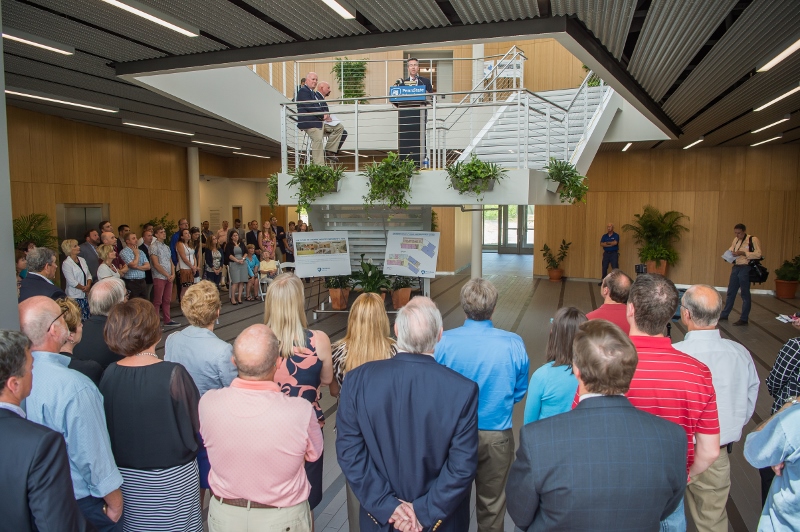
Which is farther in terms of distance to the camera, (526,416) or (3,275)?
(3,275)

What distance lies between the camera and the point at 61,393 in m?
2.34

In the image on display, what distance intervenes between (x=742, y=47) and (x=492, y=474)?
5.22 m

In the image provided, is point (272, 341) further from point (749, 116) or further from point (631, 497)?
point (749, 116)

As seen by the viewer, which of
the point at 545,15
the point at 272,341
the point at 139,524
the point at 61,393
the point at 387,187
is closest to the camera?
the point at 61,393

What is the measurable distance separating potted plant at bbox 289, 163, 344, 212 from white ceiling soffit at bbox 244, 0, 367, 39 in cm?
299

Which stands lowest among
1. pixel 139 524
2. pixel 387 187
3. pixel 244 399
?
pixel 139 524

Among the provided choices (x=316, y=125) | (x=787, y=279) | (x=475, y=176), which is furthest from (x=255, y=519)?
(x=787, y=279)

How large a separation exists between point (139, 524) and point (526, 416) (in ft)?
6.10

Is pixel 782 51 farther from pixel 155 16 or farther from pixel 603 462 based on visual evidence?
pixel 155 16

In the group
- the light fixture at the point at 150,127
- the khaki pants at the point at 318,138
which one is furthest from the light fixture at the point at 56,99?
the khaki pants at the point at 318,138

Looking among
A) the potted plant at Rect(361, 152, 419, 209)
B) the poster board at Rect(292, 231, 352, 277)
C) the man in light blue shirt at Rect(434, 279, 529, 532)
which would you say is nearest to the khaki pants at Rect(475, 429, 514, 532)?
the man in light blue shirt at Rect(434, 279, 529, 532)

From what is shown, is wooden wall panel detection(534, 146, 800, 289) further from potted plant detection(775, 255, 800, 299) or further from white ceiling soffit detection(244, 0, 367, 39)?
white ceiling soffit detection(244, 0, 367, 39)

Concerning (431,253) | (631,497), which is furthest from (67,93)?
(631,497)

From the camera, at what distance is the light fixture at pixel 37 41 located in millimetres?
5867
